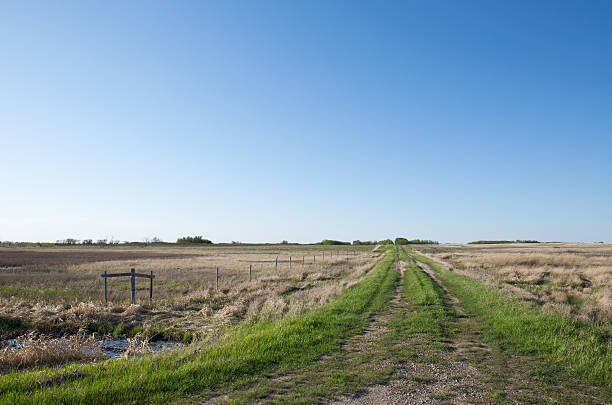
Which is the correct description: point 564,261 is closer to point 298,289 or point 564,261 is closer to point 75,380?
point 298,289

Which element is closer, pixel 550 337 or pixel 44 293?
pixel 550 337

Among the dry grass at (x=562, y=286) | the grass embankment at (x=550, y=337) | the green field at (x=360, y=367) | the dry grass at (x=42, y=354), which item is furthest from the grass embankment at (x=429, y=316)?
the dry grass at (x=42, y=354)

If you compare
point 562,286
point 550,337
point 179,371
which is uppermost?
point 179,371

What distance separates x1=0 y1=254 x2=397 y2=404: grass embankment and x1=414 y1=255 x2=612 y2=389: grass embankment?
4.55m

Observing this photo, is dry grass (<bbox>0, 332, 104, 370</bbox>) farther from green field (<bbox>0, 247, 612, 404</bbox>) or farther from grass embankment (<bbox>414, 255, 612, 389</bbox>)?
grass embankment (<bbox>414, 255, 612, 389</bbox>)

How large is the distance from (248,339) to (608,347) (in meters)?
8.96

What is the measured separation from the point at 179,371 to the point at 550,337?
31.0ft

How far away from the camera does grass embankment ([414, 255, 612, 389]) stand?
7.89 meters

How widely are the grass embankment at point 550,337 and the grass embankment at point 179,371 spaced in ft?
14.9

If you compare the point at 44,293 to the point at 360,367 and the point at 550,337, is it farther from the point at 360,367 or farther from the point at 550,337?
the point at 550,337

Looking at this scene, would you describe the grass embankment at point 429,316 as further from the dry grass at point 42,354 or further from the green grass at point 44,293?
the green grass at point 44,293

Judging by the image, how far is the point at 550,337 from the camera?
9.95 metres

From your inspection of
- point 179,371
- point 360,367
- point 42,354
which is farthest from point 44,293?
point 360,367

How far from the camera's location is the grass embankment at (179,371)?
20.3ft
